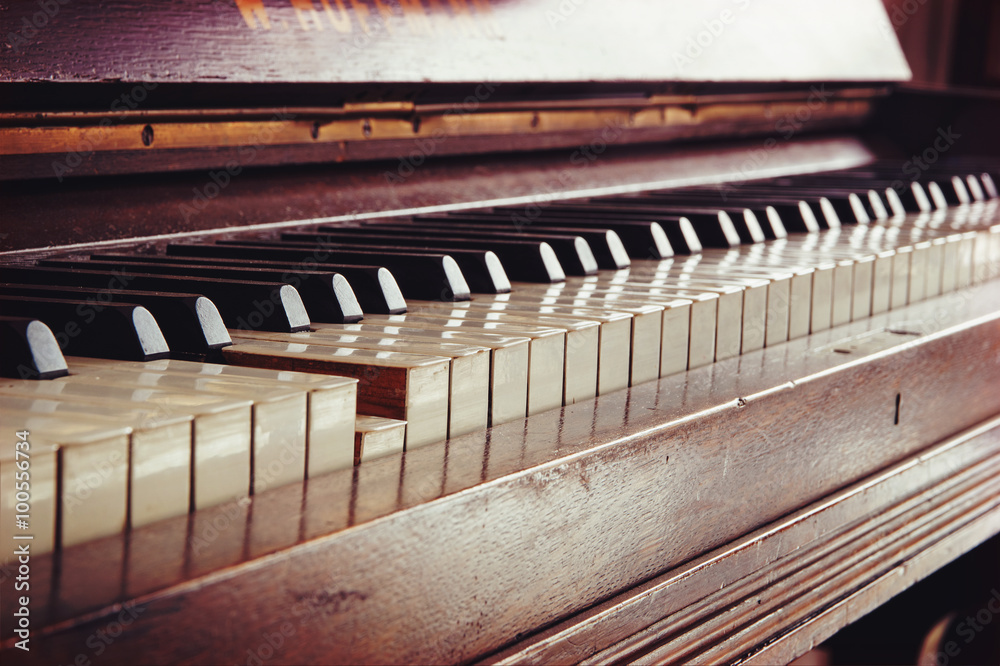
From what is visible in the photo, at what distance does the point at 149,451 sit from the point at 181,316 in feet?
0.99

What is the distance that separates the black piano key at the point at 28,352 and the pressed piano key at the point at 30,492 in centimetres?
18

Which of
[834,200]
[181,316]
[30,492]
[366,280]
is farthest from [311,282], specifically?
[834,200]

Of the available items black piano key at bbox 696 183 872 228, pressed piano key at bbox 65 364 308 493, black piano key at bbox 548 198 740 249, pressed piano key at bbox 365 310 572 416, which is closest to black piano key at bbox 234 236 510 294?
pressed piano key at bbox 365 310 572 416

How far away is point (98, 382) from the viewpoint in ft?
2.56

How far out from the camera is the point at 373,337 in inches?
39.4

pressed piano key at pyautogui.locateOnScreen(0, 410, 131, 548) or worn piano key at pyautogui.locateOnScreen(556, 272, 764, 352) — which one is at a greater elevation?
pressed piano key at pyautogui.locateOnScreen(0, 410, 131, 548)

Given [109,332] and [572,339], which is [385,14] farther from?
[109,332]

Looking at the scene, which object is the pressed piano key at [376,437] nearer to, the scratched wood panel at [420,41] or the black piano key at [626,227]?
the scratched wood panel at [420,41]

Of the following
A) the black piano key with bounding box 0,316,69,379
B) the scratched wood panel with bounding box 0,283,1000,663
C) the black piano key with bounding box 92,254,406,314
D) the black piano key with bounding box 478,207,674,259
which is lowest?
the scratched wood panel with bounding box 0,283,1000,663

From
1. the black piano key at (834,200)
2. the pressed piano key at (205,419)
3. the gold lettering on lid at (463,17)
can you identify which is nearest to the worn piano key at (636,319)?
the pressed piano key at (205,419)

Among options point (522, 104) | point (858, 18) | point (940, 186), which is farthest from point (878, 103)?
point (522, 104)

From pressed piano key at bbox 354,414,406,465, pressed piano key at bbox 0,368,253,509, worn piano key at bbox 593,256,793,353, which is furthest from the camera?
worn piano key at bbox 593,256,793,353

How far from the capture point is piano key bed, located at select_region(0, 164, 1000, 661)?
682 mm

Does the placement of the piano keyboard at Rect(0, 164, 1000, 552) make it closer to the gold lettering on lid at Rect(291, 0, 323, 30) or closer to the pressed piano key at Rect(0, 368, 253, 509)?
the pressed piano key at Rect(0, 368, 253, 509)
